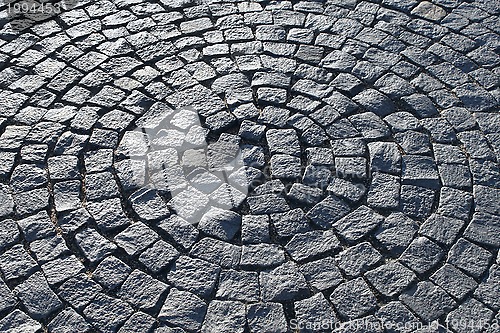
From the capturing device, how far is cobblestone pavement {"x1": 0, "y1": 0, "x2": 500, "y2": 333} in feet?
14.6

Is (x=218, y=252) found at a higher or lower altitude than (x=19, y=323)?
higher

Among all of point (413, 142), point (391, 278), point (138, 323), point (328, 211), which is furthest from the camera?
point (413, 142)

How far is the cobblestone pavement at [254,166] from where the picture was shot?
175 inches

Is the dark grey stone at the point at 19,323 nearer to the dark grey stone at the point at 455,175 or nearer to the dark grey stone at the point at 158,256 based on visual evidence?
the dark grey stone at the point at 158,256

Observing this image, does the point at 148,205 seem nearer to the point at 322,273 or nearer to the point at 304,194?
the point at 304,194

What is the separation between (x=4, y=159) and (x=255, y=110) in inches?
82.2

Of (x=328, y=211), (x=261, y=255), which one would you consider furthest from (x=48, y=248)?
(x=328, y=211)

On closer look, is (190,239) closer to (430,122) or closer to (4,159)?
(4,159)

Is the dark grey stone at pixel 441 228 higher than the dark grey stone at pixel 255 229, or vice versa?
the dark grey stone at pixel 441 228

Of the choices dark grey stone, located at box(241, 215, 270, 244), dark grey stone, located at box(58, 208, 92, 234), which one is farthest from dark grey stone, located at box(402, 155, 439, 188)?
dark grey stone, located at box(58, 208, 92, 234)

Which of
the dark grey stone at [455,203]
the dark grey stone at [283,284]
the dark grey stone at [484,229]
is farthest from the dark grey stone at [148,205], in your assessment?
the dark grey stone at [484,229]

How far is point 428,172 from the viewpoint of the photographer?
17.1 feet

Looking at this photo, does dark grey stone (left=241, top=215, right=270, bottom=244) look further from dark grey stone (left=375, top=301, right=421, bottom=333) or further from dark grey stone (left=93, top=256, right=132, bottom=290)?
dark grey stone (left=375, top=301, right=421, bottom=333)

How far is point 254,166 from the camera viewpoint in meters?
5.28
